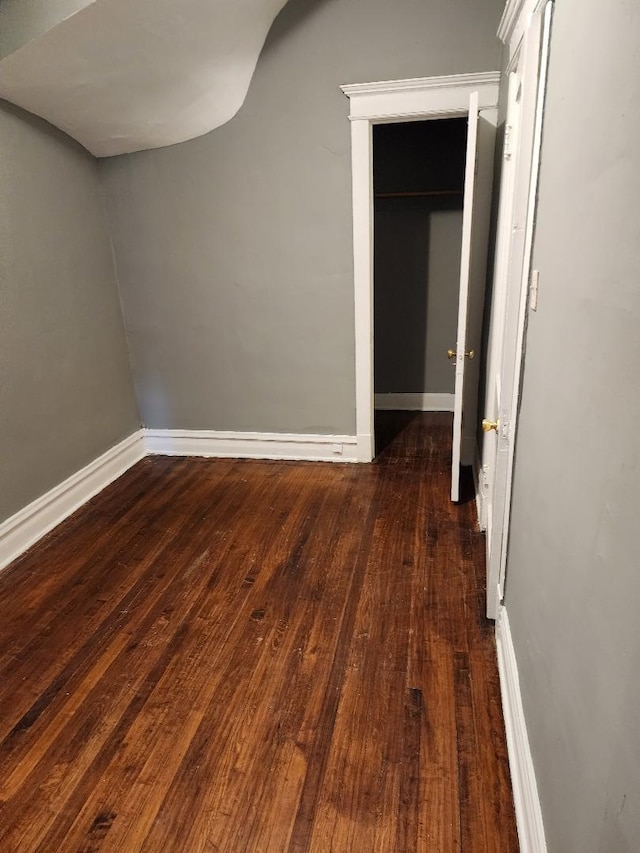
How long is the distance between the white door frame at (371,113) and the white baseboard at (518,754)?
79.0 inches

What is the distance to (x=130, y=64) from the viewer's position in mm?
2518

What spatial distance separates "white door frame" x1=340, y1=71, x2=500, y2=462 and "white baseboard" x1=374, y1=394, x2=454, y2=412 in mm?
Result: 1346

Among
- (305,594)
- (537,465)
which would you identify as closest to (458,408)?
(305,594)

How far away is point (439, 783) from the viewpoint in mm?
1523

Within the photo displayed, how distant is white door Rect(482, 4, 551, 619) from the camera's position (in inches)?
59.3

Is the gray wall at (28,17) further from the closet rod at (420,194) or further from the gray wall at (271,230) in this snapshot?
the closet rod at (420,194)

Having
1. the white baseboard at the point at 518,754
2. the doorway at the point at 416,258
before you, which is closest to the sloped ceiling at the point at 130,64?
the doorway at the point at 416,258

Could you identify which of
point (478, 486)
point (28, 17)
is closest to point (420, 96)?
point (28, 17)

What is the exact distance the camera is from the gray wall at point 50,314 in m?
2.69

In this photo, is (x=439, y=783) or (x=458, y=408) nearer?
(x=439, y=783)

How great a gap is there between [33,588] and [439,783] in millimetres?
1975

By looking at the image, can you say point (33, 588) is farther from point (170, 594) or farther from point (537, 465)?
point (537, 465)

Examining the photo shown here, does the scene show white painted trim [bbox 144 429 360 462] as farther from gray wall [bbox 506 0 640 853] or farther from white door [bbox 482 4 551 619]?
gray wall [bbox 506 0 640 853]

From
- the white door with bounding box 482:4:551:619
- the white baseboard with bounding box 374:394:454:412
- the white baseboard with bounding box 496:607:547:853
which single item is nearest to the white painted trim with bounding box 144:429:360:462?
the white baseboard with bounding box 374:394:454:412
